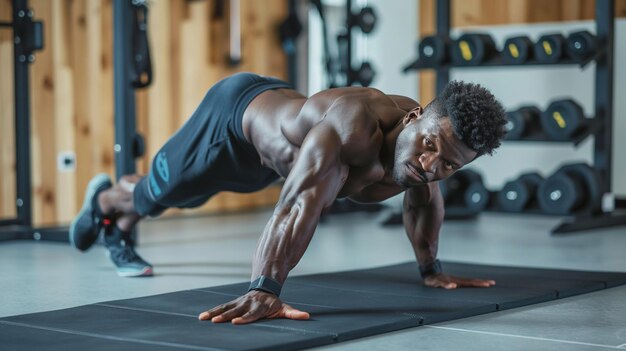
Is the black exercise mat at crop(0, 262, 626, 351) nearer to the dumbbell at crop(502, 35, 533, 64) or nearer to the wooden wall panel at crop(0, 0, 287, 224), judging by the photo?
the dumbbell at crop(502, 35, 533, 64)

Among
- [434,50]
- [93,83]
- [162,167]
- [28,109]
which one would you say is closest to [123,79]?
[28,109]

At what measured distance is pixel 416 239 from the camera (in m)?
3.64

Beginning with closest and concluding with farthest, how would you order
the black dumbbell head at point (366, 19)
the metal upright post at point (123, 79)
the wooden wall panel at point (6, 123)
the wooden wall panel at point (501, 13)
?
the metal upright post at point (123, 79)
the wooden wall panel at point (6, 123)
the black dumbbell head at point (366, 19)
the wooden wall panel at point (501, 13)

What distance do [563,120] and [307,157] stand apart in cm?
331

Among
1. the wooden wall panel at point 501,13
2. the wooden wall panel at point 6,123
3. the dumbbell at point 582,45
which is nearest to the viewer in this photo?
the wooden wall panel at point 6,123

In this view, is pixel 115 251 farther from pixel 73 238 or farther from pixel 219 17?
pixel 219 17

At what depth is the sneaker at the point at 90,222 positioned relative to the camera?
4.16 m

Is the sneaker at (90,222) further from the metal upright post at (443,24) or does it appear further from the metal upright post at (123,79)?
the metal upright post at (443,24)

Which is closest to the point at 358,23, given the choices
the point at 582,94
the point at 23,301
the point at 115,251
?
the point at 582,94

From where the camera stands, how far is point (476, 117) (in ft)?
9.37

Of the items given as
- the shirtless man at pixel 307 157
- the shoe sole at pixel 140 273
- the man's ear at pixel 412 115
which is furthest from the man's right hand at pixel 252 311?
the shoe sole at pixel 140 273

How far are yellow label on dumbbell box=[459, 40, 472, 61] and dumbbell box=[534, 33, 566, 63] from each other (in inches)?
18.5

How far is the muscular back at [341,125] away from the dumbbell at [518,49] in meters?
2.87

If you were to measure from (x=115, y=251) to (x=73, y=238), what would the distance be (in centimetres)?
21
